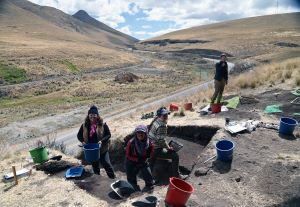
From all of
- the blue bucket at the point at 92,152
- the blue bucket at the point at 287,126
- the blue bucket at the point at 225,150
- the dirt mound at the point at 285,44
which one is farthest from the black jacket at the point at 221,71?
the dirt mound at the point at 285,44

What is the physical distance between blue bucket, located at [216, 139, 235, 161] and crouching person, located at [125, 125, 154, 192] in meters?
2.04

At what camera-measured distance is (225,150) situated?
31.2 ft

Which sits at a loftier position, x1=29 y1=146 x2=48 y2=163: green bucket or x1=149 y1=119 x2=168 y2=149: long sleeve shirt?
x1=149 y1=119 x2=168 y2=149: long sleeve shirt

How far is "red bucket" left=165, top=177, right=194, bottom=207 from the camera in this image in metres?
7.20

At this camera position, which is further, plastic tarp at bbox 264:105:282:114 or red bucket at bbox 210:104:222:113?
red bucket at bbox 210:104:222:113

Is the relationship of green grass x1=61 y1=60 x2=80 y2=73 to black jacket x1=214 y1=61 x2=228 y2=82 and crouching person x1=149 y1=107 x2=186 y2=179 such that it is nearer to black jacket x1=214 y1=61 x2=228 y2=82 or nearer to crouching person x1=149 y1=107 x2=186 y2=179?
black jacket x1=214 y1=61 x2=228 y2=82

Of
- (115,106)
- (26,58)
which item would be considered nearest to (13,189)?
(115,106)

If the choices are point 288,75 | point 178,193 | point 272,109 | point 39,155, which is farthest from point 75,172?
point 288,75

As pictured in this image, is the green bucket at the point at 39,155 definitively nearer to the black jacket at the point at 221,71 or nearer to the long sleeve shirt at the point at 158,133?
the long sleeve shirt at the point at 158,133

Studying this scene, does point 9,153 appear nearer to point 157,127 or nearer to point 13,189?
point 13,189

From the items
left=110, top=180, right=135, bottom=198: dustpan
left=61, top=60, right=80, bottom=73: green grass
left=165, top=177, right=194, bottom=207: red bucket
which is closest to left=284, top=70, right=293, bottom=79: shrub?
left=110, top=180, right=135, bottom=198: dustpan

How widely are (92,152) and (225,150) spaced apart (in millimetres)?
3306

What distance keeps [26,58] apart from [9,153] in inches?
2123

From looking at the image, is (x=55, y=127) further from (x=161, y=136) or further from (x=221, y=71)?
(x=161, y=136)
